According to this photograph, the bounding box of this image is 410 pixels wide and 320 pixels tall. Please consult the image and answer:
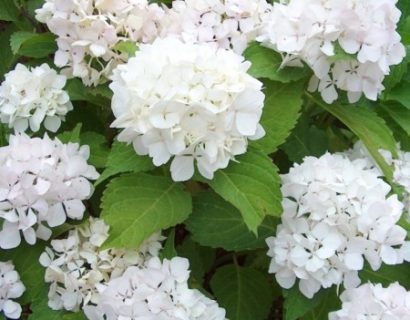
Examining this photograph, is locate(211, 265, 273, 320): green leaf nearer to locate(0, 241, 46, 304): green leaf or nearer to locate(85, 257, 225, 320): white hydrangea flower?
locate(85, 257, 225, 320): white hydrangea flower

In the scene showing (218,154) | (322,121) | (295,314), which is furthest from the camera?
(322,121)

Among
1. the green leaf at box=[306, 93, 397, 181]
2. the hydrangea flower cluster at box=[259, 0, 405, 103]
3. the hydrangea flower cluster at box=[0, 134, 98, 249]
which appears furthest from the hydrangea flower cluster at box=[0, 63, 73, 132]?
the green leaf at box=[306, 93, 397, 181]

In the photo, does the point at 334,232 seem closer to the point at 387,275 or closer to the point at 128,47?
the point at 387,275

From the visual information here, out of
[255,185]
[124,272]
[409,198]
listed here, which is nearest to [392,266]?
[409,198]

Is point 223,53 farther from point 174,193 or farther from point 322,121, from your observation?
point 322,121

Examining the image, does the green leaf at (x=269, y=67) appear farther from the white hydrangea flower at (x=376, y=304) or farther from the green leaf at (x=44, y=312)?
the green leaf at (x=44, y=312)
